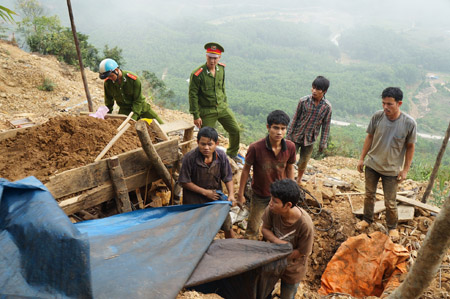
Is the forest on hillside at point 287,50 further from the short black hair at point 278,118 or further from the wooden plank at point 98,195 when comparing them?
the wooden plank at point 98,195

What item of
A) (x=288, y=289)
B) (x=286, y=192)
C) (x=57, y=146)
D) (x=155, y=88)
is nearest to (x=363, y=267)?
(x=288, y=289)

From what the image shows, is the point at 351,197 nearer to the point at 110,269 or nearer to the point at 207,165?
the point at 207,165

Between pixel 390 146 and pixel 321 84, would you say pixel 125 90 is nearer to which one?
pixel 321 84

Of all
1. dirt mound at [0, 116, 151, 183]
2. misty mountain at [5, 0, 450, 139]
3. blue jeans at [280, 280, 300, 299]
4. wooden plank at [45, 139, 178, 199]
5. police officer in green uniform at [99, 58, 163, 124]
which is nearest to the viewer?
blue jeans at [280, 280, 300, 299]

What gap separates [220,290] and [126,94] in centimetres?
315

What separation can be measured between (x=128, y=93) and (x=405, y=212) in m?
4.15

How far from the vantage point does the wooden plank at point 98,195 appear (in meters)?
2.64

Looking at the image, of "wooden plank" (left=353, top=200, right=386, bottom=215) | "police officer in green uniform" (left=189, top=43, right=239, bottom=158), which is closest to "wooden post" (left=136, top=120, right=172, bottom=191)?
"police officer in green uniform" (left=189, top=43, right=239, bottom=158)

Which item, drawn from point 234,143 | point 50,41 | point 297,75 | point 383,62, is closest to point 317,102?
point 234,143

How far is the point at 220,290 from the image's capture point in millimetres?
2229

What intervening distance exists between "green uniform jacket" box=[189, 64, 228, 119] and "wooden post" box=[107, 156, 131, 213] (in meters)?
1.94

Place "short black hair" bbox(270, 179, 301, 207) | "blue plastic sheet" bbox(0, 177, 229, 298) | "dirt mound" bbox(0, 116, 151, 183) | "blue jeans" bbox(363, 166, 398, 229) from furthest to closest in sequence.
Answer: "blue jeans" bbox(363, 166, 398, 229) → "dirt mound" bbox(0, 116, 151, 183) → "short black hair" bbox(270, 179, 301, 207) → "blue plastic sheet" bbox(0, 177, 229, 298)

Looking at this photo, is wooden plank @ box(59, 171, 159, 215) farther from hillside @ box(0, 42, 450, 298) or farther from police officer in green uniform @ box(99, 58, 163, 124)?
police officer in green uniform @ box(99, 58, 163, 124)

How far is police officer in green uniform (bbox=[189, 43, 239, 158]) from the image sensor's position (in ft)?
14.8
